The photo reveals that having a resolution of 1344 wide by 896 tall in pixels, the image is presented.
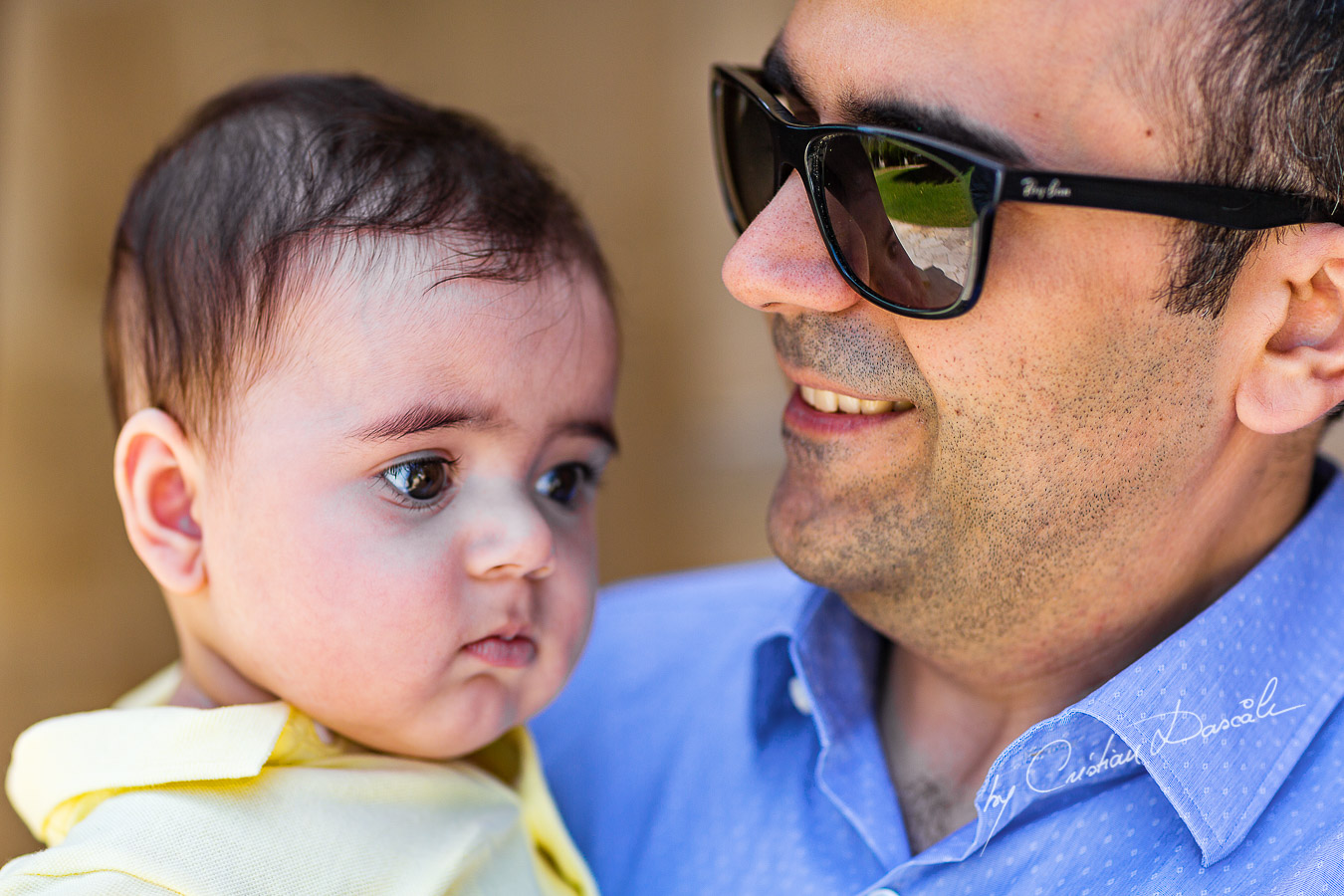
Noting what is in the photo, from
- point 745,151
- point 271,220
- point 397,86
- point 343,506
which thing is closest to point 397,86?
point 397,86

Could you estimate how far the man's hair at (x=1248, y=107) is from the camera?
136cm

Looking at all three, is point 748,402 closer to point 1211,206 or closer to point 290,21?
point 290,21

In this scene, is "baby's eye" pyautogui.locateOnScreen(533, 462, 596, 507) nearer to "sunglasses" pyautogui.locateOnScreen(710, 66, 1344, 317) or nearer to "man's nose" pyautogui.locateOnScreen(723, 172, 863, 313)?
"man's nose" pyautogui.locateOnScreen(723, 172, 863, 313)

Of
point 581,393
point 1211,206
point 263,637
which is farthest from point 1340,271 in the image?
point 263,637

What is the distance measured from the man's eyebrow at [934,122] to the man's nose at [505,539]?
0.69 metres

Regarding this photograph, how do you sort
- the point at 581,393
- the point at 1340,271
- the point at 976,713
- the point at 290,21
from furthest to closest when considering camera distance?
the point at 290,21 → the point at 976,713 → the point at 581,393 → the point at 1340,271

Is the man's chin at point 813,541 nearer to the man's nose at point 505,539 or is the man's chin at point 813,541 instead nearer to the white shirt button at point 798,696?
the white shirt button at point 798,696

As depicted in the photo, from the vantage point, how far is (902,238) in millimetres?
1484

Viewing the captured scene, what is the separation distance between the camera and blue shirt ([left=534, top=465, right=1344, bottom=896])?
51.8 inches

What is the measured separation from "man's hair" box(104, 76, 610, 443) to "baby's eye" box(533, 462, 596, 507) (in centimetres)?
29

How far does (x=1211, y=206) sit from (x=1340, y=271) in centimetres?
23

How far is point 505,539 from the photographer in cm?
150

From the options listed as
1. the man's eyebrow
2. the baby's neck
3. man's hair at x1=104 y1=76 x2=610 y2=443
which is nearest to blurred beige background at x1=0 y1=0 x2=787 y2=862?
man's hair at x1=104 y1=76 x2=610 y2=443

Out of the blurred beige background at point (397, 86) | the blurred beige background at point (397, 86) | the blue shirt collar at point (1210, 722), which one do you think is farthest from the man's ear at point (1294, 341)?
the blurred beige background at point (397, 86)
